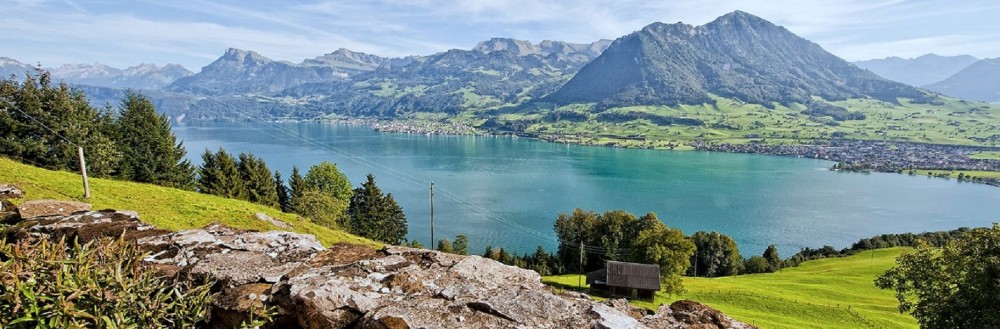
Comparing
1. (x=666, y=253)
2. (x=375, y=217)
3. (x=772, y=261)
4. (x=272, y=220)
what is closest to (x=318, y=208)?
(x=375, y=217)

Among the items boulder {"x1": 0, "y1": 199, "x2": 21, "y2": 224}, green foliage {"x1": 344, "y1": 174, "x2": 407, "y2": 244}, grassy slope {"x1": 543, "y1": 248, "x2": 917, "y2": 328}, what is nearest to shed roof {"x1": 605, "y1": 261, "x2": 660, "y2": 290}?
grassy slope {"x1": 543, "y1": 248, "x2": 917, "y2": 328}

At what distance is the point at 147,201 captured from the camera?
25.1 meters

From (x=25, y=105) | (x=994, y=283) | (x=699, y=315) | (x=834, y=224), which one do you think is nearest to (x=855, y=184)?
(x=834, y=224)

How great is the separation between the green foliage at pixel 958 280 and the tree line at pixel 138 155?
49110 mm

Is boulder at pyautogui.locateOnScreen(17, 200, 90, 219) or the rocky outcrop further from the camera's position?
boulder at pyautogui.locateOnScreen(17, 200, 90, 219)

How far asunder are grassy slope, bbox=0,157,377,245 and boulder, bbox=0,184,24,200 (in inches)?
16.3

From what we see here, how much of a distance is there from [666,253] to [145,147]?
5919 cm

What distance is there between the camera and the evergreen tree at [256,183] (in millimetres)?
58312

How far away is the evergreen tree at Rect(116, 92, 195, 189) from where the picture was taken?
4784 centimetres

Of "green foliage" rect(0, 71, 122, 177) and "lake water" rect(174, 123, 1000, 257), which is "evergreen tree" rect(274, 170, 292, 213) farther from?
"lake water" rect(174, 123, 1000, 257)

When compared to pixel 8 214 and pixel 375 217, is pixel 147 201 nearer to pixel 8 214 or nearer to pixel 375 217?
pixel 8 214

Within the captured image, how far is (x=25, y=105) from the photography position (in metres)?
38.4

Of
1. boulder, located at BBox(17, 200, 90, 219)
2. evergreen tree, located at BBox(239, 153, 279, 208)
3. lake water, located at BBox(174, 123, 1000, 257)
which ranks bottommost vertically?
lake water, located at BBox(174, 123, 1000, 257)

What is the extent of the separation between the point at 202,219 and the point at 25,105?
29116 millimetres
